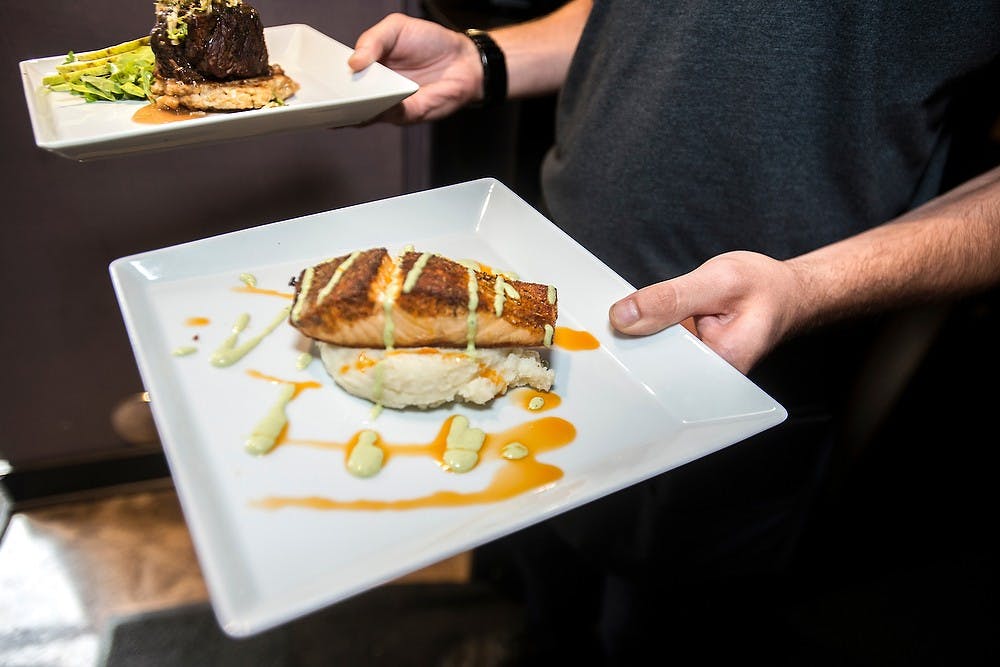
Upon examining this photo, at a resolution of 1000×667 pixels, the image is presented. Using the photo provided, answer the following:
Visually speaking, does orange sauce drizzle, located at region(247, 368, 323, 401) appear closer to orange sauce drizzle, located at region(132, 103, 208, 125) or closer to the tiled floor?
the tiled floor

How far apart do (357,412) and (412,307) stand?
0.26m

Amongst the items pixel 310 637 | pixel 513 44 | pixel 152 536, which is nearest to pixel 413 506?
pixel 310 637

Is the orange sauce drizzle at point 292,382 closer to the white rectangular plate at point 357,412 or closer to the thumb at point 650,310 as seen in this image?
the white rectangular plate at point 357,412

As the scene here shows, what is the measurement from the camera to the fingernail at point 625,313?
150 centimetres

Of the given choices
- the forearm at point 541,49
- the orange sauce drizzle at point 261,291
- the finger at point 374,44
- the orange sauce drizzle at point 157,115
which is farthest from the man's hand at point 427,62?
the orange sauce drizzle at point 261,291

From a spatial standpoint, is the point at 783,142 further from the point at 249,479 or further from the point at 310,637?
the point at 310,637

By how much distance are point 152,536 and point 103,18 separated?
5.50ft

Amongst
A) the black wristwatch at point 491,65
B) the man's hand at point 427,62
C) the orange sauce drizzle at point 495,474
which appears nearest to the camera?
the orange sauce drizzle at point 495,474

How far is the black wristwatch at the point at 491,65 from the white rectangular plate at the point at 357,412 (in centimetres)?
61

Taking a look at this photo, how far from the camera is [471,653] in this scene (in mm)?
1780

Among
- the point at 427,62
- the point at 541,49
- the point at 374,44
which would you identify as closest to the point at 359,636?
the point at 374,44

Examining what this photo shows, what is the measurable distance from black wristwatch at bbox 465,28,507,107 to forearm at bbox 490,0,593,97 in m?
0.05

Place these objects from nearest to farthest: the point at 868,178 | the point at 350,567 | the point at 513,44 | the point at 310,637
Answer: the point at 350,567 < the point at 310,637 < the point at 868,178 < the point at 513,44

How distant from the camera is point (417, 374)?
1.42 meters
